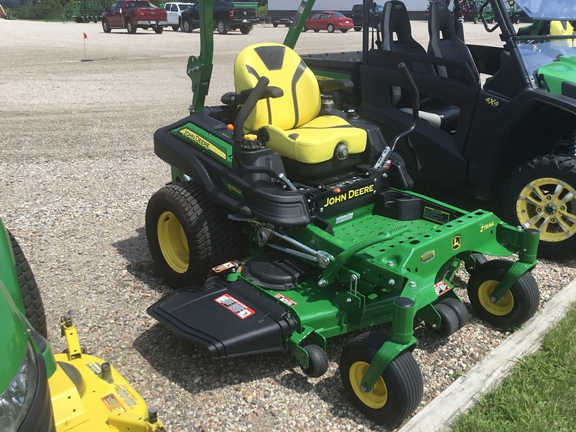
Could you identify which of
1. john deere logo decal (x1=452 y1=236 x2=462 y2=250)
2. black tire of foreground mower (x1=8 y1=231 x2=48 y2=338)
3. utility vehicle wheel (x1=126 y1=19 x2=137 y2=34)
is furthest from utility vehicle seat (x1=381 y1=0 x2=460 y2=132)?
utility vehicle wheel (x1=126 y1=19 x2=137 y2=34)

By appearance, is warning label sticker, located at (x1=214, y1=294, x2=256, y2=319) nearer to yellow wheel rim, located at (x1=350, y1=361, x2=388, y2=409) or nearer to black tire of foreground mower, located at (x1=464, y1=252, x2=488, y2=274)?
yellow wheel rim, located at (x1=350, y1=361, x2=388, y2=409)

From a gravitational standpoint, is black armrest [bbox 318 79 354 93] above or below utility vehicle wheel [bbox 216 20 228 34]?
below

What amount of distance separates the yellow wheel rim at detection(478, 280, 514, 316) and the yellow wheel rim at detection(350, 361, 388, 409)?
119 cm

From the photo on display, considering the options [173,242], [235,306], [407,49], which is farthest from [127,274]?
[407,49]

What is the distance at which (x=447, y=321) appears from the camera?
3.30m

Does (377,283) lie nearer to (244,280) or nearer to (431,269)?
(431,269)

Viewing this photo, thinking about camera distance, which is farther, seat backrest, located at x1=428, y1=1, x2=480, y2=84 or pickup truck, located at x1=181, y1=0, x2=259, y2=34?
pickup truck, located at x1=181, y1=0, x2=259, y2=34

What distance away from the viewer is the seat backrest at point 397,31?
5.56 meters

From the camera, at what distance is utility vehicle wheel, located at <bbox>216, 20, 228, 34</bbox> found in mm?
Answer: 26625

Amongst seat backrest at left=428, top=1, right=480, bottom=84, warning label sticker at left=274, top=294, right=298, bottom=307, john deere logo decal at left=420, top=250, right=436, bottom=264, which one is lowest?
warning label sticker at left=274, top=294, right=298, bottom=307

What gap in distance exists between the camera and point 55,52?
18.5 metres

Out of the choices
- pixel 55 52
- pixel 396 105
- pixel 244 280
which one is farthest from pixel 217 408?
pixel 55 52

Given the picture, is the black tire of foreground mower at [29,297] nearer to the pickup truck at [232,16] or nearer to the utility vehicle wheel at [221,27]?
Result: the pickup truck at [232,16]

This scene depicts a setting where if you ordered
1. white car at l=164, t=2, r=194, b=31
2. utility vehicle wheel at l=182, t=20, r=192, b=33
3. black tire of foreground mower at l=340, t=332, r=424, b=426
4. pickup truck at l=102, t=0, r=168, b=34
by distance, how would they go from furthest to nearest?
white car at l=164, t=2, r=194, b=31 < utility vehicle wheel at l=182, t=20, r=192, b=33 < pickup truck at l=102, t=0, r=168, b=34 < black tire of foreground mower at l=340, t=332, r=424, b=426
